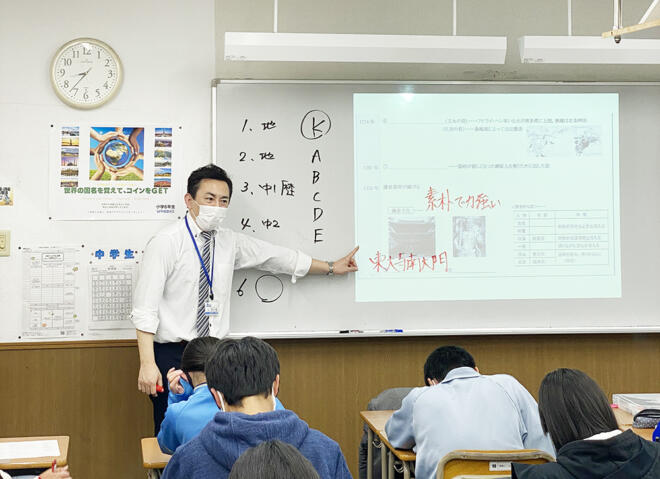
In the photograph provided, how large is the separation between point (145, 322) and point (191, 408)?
1301 mm

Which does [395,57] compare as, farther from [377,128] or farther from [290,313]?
[290,313]

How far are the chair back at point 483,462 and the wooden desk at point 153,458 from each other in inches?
36.4

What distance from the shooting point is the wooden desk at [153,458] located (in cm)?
261

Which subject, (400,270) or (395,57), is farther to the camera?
(400,270)

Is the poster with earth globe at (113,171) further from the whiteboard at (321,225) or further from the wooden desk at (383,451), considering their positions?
the wooden desk at (383,451)

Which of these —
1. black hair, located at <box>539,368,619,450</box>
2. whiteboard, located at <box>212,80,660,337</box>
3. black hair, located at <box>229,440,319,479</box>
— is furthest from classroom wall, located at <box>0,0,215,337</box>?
black hair, located at <box>229,440,319,479</box>

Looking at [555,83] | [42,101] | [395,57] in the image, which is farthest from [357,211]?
[42,101]

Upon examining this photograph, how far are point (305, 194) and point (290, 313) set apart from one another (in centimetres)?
66

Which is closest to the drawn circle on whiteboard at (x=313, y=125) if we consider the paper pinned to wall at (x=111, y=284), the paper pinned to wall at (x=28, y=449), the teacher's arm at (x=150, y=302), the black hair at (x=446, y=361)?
the teacher's arm at (x=150, y=302)

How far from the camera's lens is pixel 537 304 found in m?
4.38

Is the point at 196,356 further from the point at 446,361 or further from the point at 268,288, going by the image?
the point at 268,288

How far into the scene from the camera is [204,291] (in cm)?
395

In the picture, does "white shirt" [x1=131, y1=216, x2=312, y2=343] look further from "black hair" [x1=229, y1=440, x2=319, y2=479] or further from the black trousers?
"black hair" [x1=229, y1=440, x2=319, y2=479]

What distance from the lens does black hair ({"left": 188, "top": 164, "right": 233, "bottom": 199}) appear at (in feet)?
12.7
